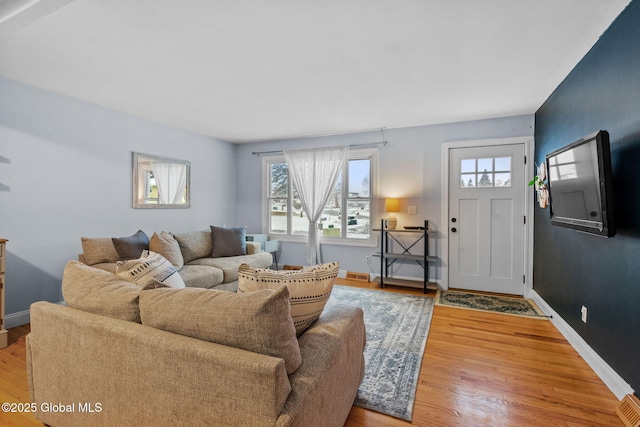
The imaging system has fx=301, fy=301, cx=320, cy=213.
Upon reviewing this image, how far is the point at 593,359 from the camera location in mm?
2227

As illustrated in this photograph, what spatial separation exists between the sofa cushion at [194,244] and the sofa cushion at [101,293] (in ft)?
7.15

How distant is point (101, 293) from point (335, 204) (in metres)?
3.86

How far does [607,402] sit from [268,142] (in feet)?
Answer: 16.8

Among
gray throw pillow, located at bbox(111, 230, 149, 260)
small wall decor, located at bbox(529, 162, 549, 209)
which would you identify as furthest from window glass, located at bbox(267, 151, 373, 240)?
gray throw pillow, located at bbox(111, 230, 149, 260)

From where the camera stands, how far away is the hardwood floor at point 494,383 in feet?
5.65

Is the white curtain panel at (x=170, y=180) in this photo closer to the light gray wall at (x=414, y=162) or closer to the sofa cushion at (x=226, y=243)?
the sofa cushion at (x=226, y=243)

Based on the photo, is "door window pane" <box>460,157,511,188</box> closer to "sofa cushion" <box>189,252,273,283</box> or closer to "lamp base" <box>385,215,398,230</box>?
"lamp base" <box>385,215,398,230</box>

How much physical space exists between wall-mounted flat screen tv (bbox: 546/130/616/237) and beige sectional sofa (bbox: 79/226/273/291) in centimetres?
326

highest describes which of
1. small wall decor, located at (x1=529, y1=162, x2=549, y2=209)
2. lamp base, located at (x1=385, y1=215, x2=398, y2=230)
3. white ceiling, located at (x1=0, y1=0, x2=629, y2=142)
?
white ceiling, located at (x1=0, y1=0, x2=629, y2=142)

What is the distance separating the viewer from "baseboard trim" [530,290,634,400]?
1.88 meters

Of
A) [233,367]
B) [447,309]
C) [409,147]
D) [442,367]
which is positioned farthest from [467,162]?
[233,367]

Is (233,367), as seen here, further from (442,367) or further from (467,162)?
(467,162)

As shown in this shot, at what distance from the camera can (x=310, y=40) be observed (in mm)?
2186

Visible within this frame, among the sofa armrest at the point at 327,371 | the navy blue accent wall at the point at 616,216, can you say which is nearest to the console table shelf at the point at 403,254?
the navy blue accent wall at the point at 616,216
